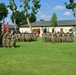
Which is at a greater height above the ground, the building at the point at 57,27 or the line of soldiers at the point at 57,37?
the building at the point at 57,27

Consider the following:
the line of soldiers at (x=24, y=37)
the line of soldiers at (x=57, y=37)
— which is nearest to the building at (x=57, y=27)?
the line of soldiers at (x=24, y=37)

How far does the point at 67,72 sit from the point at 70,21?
69791 mm

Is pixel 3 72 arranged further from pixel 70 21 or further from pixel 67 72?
pixel 70 21

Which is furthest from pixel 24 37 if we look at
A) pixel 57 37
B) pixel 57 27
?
pixel 57 27

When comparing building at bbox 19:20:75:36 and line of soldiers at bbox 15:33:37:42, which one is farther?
building at bbox 19:20:75:36

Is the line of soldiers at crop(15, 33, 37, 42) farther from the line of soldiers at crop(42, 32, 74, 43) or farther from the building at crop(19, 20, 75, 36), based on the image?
the building at crop(19, 20, 75, 36)

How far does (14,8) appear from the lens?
53.6m

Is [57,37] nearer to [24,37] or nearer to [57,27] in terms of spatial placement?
[24,37]

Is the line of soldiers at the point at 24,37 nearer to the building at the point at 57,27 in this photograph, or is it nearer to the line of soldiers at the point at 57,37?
the line of soldiers at the point at 57,37

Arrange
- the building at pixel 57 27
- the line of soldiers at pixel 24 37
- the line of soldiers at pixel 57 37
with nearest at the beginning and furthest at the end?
the line of soldiers at pixel 57 37 < the line of soldiers at pixel 24 37 < the building at pixel 57 27

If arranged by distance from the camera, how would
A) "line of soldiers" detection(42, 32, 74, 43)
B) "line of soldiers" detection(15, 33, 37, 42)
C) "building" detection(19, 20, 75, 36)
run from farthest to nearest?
"building" detection(19, 20, 75, 36)
"line of soldiers" detection(15, 33, 37, 42)
"line of soldiers" detection(42, 32, 74, 43)

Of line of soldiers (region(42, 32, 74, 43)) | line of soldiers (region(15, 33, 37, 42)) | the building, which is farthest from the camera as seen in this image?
the building

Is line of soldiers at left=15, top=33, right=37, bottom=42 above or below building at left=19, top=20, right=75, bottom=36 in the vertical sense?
below

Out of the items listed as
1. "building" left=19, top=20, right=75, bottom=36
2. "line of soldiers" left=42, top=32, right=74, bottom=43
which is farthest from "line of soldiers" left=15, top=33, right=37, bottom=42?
"building" left=19, top=20, right=75, bottom=36
